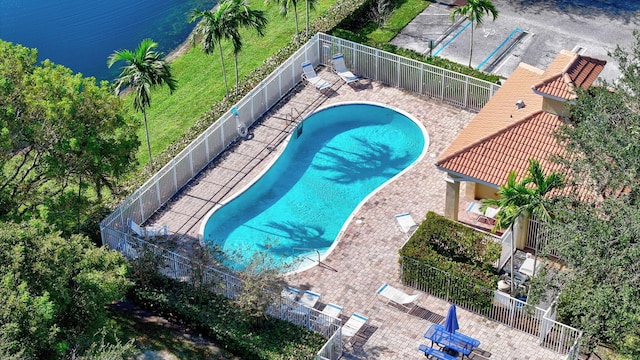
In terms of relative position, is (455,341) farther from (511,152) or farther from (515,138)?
(515,138)

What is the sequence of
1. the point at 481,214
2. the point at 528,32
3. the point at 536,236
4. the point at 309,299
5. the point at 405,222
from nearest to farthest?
the point at 309,299 → the point at 536,236 → the point at 481,214 → the point at 405,222 → the point at 528,32

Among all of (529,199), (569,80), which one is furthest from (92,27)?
(529,199)

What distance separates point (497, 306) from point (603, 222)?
553 centimetres

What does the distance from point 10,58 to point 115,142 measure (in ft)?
16.0

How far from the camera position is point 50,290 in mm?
28750

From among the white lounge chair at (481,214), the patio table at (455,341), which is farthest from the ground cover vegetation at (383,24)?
the patio table at (455,341)

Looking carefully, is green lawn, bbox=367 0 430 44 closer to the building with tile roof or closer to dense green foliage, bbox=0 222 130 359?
the building with tile roof

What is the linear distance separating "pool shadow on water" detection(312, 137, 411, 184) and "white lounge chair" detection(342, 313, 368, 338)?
9.08m

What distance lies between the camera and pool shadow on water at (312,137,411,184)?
4203 cm

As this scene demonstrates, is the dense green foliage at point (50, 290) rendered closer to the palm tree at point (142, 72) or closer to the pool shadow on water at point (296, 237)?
the pool shadow on water at point (296, 237)

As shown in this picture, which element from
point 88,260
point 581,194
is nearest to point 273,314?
point 88,260

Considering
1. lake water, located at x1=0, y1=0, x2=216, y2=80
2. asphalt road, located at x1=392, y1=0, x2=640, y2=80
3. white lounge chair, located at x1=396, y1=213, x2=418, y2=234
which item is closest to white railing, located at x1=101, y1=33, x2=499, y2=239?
asphalt road, located at x1=392, y1=0, x2=640, y2=80

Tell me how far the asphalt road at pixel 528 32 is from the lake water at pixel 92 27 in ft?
53.3

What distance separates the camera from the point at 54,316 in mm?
28984
